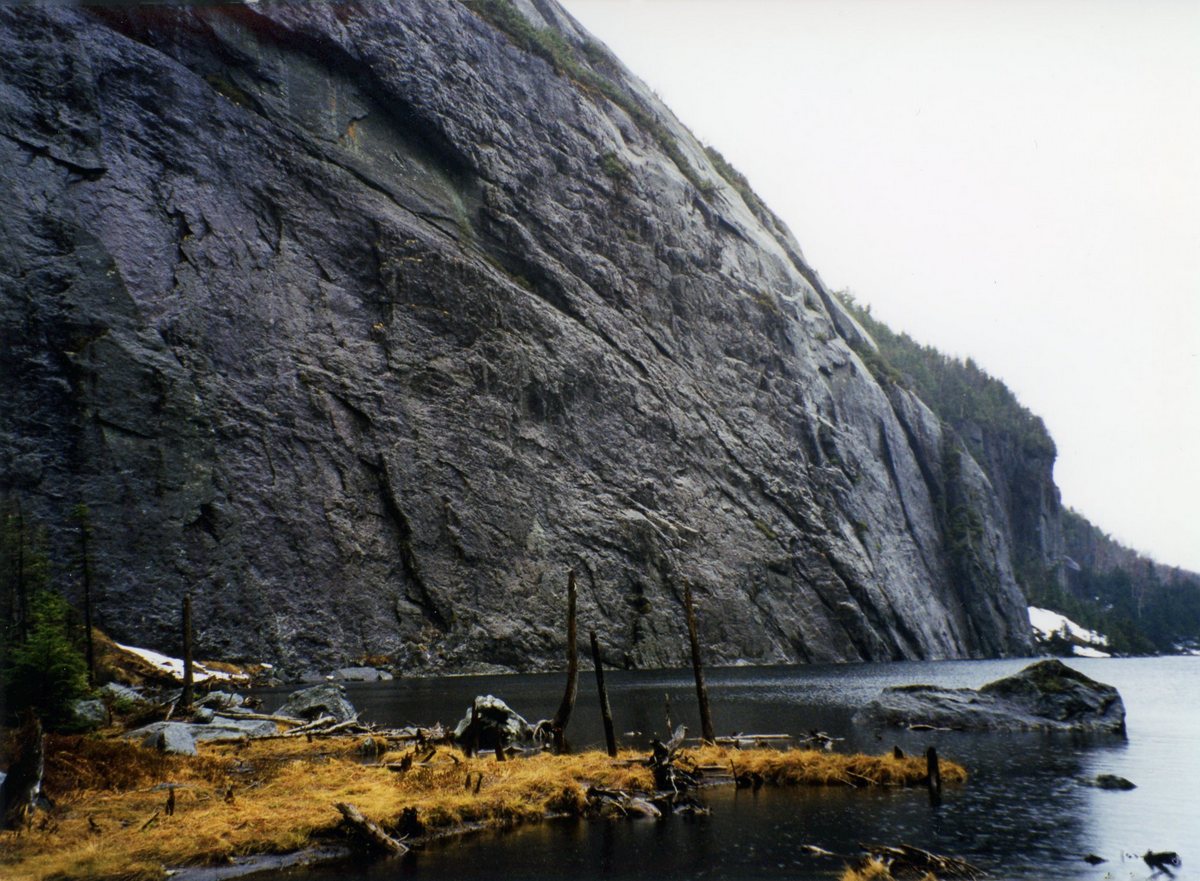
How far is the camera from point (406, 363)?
63688mm

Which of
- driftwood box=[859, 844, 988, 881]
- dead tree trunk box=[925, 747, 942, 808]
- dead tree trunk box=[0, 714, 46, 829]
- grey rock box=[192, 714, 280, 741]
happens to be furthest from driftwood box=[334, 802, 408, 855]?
grey rock box=[192, 714, 280, 741]

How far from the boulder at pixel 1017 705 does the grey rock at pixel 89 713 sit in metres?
24.6

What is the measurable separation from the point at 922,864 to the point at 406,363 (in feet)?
185

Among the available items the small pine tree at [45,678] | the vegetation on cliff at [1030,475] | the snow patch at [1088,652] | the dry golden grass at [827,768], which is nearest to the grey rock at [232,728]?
the small pine tree at [45,678]

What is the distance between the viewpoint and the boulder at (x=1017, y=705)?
30141 mm

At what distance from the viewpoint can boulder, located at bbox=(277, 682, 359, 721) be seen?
2820 centimetres

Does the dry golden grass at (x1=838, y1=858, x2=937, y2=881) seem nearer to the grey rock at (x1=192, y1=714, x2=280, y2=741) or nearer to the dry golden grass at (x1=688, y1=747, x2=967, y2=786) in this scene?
the dry golden grass at (x1=688, y1=747, x2=967, y2=786)

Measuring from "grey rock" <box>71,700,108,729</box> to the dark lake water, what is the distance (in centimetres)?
871

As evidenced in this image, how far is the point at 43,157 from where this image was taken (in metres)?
54.2

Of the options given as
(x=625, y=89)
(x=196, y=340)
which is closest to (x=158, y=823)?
(x=196, y=340)

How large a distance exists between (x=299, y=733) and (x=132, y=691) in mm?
15020

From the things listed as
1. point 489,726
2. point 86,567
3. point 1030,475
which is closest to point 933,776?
point 489,726

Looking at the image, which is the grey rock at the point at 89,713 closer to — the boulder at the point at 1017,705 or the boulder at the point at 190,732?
the boulder at the point at 190,732

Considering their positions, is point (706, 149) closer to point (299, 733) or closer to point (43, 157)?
point (43, 157)
